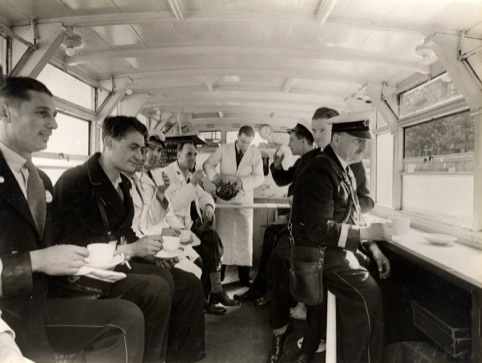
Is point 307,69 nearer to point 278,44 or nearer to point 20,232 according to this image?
point 278,44

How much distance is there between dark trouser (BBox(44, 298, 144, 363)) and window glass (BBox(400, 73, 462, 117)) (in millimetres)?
2434

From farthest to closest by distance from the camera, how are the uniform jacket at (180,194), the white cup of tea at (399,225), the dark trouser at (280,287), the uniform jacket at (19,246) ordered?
the uniform jacket at (180,194)
the dark trouser at (280,287)
the white cup of tea at (399,225)
the uniform jacket at (19,246)

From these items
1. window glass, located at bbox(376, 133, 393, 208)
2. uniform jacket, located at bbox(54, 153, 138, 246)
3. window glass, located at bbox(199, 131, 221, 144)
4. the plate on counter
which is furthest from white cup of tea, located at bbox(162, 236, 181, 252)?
window glass, located at bbox(199, 131, 221, 144)

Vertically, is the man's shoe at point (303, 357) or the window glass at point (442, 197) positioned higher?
the window glass at point (442, 197)

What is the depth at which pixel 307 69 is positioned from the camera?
295 cm

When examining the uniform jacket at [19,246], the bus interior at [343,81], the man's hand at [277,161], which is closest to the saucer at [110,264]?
the uniform jacket at [19,246]

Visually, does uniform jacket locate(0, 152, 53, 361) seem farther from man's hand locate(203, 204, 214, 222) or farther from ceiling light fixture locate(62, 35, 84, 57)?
man's hand locate(203, 204, 214, 222)

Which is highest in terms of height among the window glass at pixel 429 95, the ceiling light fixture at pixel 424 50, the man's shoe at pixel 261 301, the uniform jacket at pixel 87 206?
the ceiling light fixture at pixel 424 50

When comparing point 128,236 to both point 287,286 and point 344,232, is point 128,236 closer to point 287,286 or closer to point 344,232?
point 287,286

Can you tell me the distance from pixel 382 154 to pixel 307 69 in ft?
4.67

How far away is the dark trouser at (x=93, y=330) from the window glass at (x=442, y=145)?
2215 mm

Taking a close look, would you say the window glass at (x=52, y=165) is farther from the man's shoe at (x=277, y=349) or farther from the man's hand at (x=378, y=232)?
the man's hand at (x=378, y=232)

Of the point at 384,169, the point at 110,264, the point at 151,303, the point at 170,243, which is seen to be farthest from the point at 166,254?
the point at 384,169

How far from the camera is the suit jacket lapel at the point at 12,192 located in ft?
4.14
